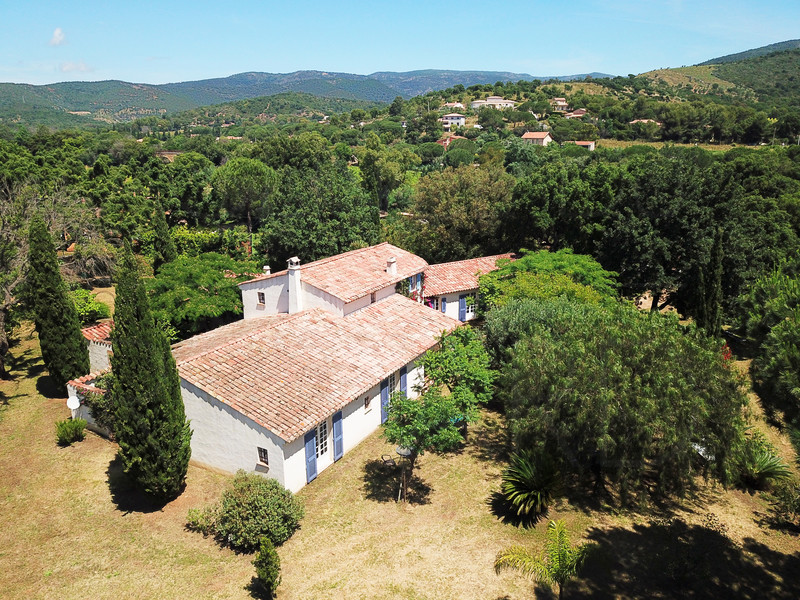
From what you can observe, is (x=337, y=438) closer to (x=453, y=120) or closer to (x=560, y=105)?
(x=453, y=120)

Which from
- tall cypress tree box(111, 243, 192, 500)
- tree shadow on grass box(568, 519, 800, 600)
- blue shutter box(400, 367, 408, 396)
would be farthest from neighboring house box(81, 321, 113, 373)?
tree shadow on grass box(568, 519, 800, 600)

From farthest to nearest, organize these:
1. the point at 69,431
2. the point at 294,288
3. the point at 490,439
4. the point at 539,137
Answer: the point at 539,137
the point at 294,288
the point at 490,439
the point at 69,431

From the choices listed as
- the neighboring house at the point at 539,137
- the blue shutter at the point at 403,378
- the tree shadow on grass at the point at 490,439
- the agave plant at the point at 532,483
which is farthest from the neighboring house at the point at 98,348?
the neighboring house at the point at 539,137

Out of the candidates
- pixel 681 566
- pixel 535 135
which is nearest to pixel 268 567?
pixel 681 566

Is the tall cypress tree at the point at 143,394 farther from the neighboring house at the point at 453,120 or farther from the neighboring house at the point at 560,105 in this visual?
the neighboring house at the point at 560,105

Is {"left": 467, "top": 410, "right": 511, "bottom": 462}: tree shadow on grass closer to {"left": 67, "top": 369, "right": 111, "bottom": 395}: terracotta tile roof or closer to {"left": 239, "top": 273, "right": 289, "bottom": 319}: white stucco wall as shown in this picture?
{"left": 239, "top": 273, "right": 289, "bottom": 319}: white stucco wall

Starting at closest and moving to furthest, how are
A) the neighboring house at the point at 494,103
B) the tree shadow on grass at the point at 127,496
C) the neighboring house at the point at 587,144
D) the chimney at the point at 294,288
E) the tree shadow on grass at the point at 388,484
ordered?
the tree shadow on grass at the point at 127,496, the tree shadow on grass at the point at 388,484, the chimney at the point at 294,288, the neighboring house at the point at 587,144, the neighboring house at the point at 494,103

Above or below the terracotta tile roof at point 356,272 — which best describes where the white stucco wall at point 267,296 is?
below

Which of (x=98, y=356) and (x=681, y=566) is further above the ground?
(x=98, y=356)
